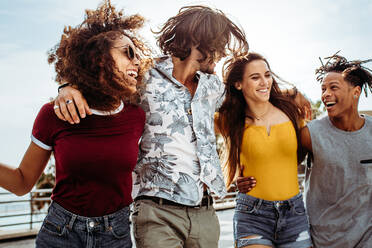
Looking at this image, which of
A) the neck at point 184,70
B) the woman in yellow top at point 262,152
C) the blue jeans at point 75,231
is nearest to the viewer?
the blue jeans at point 75,231

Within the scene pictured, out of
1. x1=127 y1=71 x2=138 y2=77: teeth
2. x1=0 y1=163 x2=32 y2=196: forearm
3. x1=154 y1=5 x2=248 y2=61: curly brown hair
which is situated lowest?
x1=0 y1=163 x2=32 y2=196: forearm

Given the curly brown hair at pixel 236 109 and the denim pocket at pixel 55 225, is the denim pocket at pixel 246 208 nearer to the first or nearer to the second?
the curly brown hair at pixel 236 109

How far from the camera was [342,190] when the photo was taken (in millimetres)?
3117

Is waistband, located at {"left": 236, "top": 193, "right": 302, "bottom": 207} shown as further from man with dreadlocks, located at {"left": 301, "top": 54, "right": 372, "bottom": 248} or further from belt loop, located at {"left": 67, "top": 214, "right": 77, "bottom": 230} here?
belt loop, located at {"left": 67, "top": 214, "right": 77, "bottom": 230}

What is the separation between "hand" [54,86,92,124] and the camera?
203 centimetres

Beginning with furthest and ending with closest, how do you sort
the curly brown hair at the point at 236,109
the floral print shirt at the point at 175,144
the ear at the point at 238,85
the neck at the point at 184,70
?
the ear at the point at 238,85
the curly brown hair at the point at 236,109
the neck at the point at 184,70
the floral print shirt at the point at 175,144

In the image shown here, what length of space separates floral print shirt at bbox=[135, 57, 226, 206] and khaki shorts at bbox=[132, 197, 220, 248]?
9 cm

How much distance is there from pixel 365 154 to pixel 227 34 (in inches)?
58.9

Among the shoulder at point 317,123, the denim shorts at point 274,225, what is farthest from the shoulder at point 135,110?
the shoulder at point 317,123

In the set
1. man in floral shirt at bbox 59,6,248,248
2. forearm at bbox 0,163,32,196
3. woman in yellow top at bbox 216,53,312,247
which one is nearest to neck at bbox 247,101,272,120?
woman in yellow top at bbox 216,53,312,247

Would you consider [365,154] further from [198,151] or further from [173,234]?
[173,234]

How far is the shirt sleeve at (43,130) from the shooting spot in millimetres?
2057

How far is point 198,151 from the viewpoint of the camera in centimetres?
262

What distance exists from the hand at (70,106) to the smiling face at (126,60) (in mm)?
301
